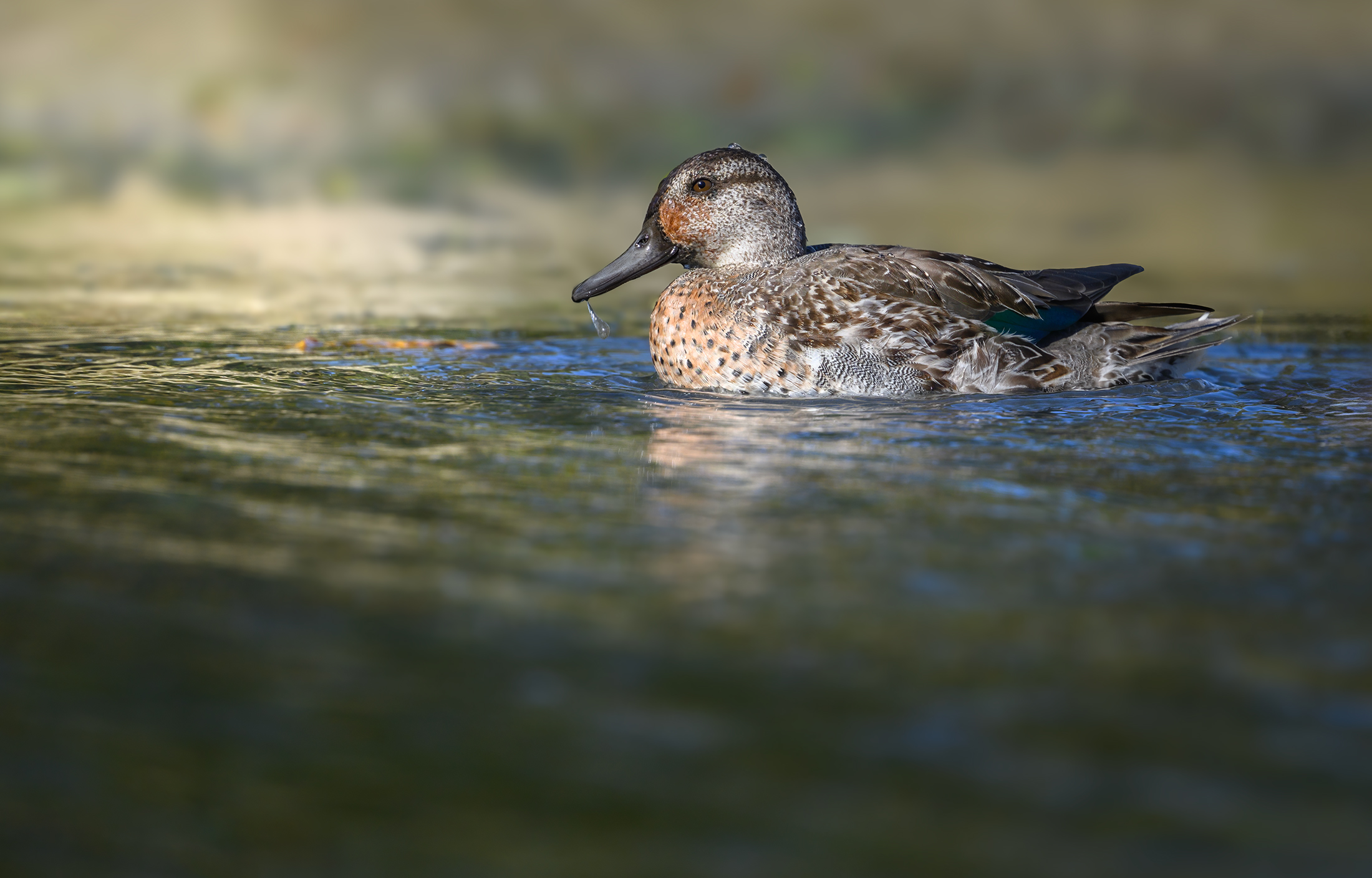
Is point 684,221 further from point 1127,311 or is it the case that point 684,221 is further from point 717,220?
point 1127,311

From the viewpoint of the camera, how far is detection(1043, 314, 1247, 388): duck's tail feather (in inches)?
292

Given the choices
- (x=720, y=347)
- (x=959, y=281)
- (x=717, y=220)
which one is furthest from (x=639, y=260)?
(x=959, y=281)

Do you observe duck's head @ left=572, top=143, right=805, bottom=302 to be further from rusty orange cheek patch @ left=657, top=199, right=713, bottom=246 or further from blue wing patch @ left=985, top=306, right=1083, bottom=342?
blue wing patch @ left=985, top=306, right=1083, bottom=342

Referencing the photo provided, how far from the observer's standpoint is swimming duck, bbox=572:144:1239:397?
6.86 m

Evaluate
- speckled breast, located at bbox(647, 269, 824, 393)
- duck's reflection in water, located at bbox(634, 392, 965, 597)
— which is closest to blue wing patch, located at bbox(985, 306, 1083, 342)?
duck's reflection in water, located at bbox(634, 392, 965, 597)

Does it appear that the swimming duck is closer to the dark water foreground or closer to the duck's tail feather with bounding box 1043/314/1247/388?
the duck's tail feather with bounding box 1043/314/1247/388

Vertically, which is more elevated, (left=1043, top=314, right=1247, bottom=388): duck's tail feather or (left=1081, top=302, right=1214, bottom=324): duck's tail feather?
(left=1081, top=302, right=1214, bottom=324): duck's tail feather

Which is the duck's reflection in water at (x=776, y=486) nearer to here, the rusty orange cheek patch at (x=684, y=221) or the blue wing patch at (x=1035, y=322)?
the blue wing patch at (x=1035, y=322)

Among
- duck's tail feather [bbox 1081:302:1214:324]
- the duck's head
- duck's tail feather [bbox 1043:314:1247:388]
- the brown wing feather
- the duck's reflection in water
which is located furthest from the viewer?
duck's tail feather [bbox 1081:302:1214:324]

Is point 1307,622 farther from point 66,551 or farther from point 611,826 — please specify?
point 66,551

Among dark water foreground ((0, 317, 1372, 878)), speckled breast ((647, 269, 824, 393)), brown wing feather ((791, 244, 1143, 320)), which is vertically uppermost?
brown wing feather ((791, 244, 1143, 320))

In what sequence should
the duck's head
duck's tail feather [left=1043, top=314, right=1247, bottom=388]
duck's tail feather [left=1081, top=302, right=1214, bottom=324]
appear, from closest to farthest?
duck's tail feather [left=1043, top=314, right=1247, bottom=388] → the duck's head → duck's tail feather [left=1081, top=302, right=1214, bottom=324]

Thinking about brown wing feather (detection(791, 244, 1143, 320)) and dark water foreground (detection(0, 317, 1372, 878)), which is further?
brown wing feather (detection(791, 244, 1143, 320))

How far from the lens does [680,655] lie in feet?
A: 9.16
